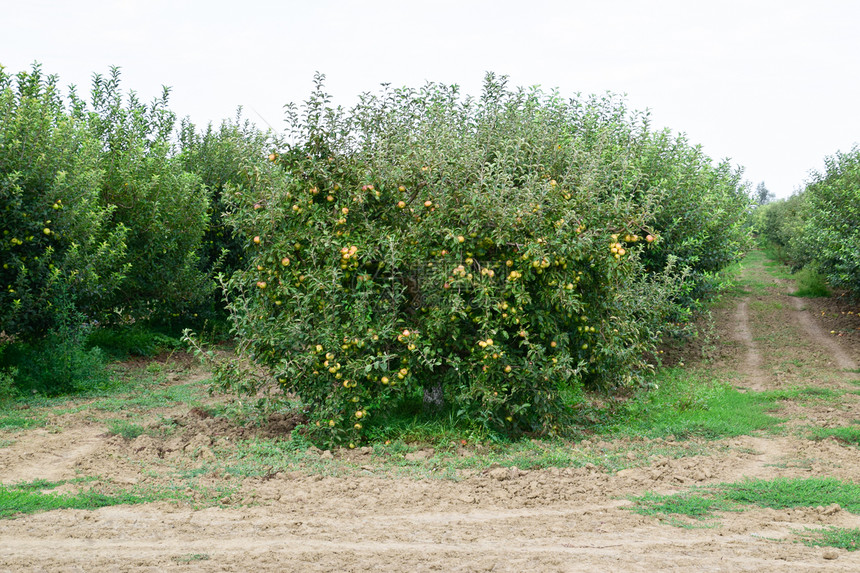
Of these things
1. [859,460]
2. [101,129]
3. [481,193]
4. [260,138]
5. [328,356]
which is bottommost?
[859,460]

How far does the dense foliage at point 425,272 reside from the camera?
6.80m

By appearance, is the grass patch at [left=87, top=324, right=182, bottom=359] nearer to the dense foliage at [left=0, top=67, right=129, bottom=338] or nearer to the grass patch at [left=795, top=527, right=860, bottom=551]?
the dense foliage at [left=0, top=67, right=129, bottom=338]

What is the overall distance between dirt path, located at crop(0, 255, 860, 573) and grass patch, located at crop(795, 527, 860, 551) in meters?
0.13

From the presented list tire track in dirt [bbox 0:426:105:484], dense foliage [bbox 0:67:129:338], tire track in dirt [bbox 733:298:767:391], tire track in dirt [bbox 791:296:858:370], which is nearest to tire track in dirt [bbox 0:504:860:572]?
tire track in dirt [bbox 0:426:105:484]

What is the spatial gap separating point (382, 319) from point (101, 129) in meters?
9.36

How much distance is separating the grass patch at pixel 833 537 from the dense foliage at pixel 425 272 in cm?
257

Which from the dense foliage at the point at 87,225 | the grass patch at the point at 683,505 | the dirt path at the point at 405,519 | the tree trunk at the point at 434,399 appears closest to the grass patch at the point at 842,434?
the dirt path at the point at 405,519

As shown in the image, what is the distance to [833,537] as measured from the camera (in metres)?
4.79

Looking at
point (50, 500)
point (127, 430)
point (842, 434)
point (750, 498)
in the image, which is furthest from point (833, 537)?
point (127, 430)

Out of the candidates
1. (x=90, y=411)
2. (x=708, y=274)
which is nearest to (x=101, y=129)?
(x=90, y=411)

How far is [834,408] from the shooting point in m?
9.48

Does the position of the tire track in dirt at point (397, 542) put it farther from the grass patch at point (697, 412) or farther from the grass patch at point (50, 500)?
the grass patch at point (697, 412)

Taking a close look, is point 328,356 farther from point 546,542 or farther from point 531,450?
point 546,542

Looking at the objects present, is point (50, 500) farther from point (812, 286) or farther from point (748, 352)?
point (812, 286)
